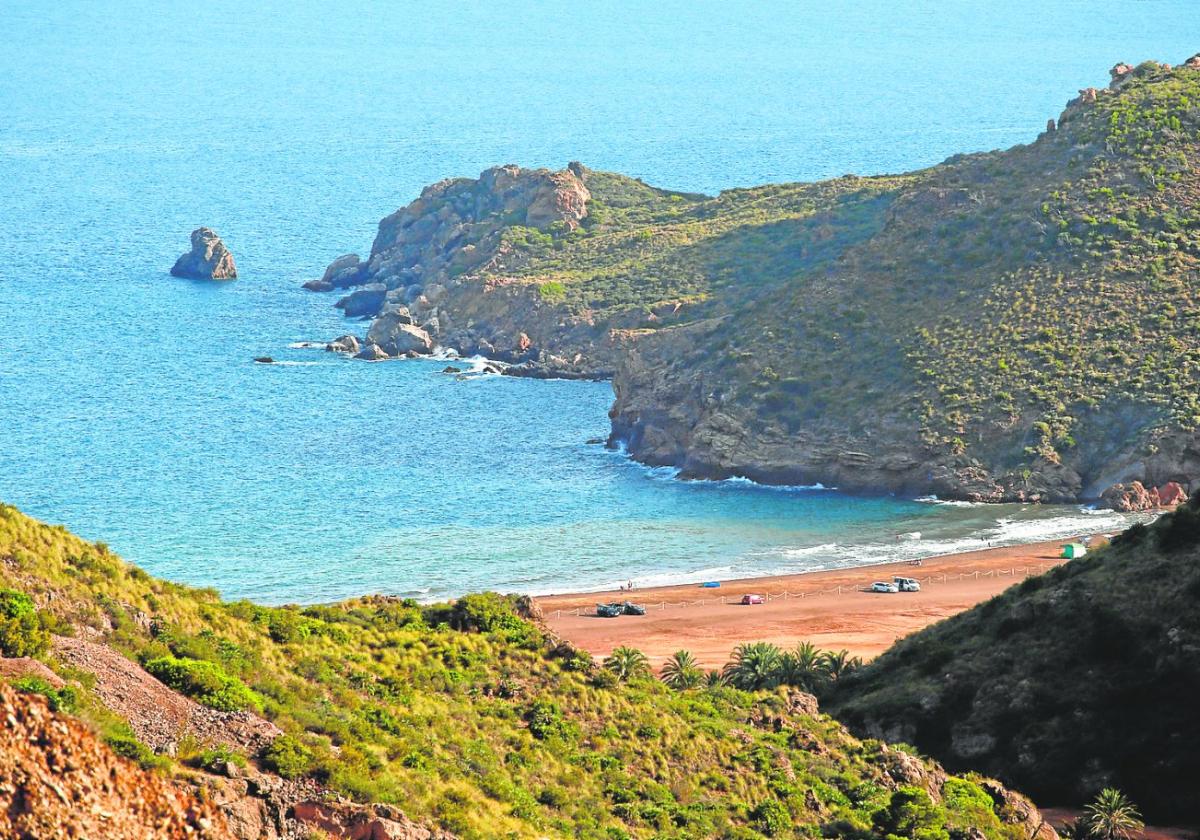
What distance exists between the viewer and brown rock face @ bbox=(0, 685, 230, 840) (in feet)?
72.7

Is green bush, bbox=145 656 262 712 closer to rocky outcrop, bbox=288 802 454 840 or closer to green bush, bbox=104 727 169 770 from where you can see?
rocky outcrop, bbox=288 802 454 840

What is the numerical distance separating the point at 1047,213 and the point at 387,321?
4927 cm

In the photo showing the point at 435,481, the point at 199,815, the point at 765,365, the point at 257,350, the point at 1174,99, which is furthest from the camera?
the point at 257,350

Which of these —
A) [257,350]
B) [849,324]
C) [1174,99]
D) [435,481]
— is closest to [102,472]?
[435,481]

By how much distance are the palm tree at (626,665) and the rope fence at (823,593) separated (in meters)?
23.5

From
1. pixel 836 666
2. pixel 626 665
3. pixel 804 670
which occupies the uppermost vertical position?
pixel 626 665

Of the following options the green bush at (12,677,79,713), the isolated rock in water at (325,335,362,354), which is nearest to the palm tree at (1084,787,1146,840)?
the green bush at (12,677,79,713)

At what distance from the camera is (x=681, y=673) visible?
5638 cm

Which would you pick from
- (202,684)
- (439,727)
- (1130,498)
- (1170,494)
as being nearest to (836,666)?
(439,727)

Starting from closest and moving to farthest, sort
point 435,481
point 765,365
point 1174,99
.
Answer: point 435,481, point 765,365, point 1174,99

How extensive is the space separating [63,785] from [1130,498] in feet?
259

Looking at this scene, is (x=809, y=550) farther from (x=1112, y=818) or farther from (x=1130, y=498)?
(x=1112, y=818)

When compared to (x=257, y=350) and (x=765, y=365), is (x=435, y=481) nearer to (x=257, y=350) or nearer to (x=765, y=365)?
(x=765, y=365)

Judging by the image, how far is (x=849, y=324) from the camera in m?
114
